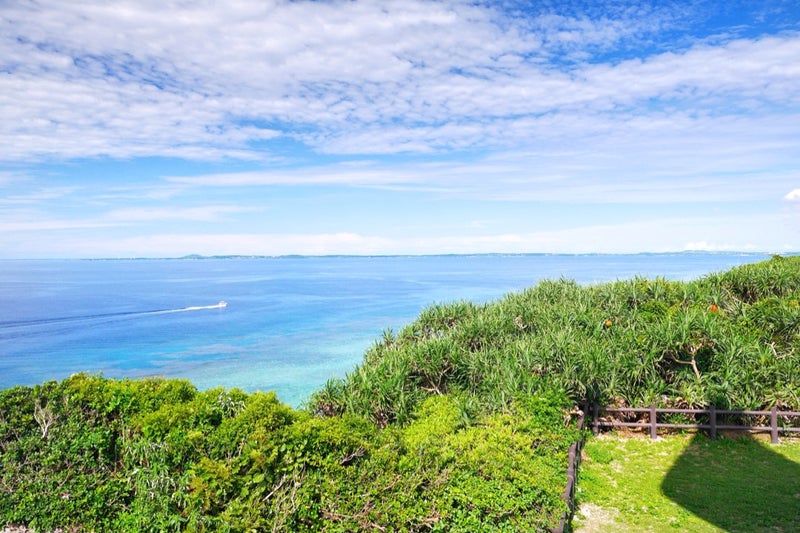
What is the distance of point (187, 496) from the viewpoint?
604cm

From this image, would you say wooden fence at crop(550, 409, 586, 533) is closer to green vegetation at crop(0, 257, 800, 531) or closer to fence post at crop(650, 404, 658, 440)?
green vegetation at crop(0, 257, 800, 531)

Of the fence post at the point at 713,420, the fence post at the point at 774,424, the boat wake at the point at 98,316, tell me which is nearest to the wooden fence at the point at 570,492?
the fence post at the point at 713,420

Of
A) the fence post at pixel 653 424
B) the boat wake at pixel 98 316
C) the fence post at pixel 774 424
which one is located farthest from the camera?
the boat wake at pixel 98 316

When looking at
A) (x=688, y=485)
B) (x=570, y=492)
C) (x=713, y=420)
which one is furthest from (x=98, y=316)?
(x=688, y=485)

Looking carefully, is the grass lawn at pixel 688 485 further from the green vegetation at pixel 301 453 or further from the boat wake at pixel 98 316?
the boat wake at pixel 98 316

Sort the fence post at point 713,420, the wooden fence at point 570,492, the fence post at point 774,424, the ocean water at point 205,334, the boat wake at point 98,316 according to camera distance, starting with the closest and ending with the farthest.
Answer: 1. the wooden fence at point 570,492
2. the fence post at point 774,424
3. the fence post at point 713,420
4. the ocean water at point 205,334
5. the boat wake at point 98,316

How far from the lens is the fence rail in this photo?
11.2 m

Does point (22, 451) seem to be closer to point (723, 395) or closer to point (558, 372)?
point (558, 372)

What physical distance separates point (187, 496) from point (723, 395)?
11241 millimetres

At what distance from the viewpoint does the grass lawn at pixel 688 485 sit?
810 cm

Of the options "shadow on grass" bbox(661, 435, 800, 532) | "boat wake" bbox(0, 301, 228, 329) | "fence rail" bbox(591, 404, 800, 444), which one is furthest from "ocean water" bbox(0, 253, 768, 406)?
"shadow on grass" bbox(661, 435, 800, 532)

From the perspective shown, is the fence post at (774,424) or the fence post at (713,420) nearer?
the fence post at (774,424)

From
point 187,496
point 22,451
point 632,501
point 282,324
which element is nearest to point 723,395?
point 632,501

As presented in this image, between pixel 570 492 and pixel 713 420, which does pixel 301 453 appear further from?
pixel 713 420
